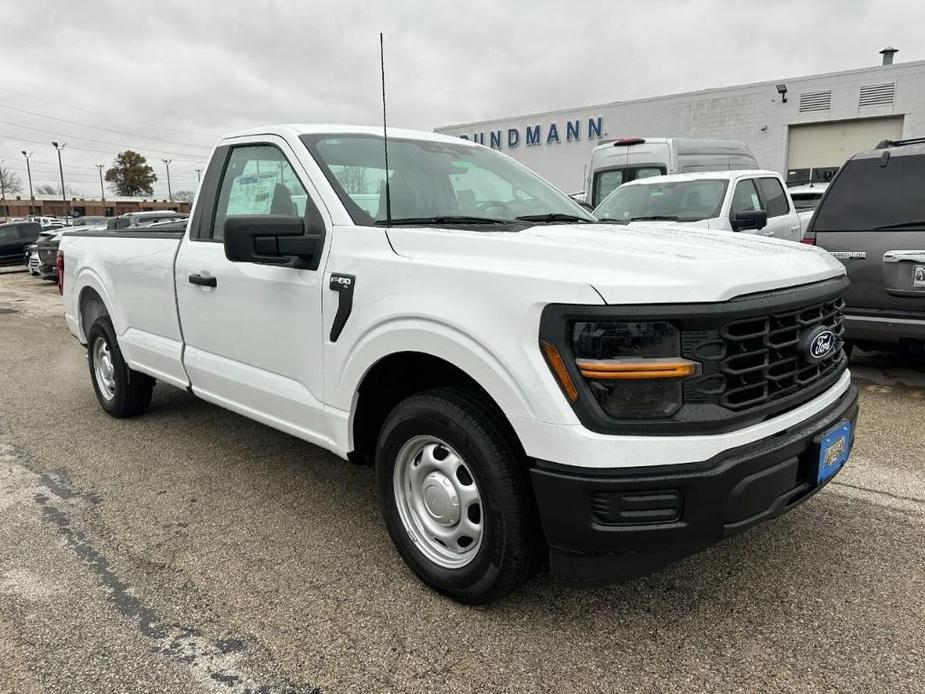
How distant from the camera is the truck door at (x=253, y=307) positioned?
3209mm

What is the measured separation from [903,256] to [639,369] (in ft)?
13.5

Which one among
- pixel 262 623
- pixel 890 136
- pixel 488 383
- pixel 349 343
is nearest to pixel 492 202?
pixel 349 343

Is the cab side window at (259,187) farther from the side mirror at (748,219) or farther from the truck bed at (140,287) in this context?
the side mirror at (748,219)

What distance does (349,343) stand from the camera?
2922 millimetres

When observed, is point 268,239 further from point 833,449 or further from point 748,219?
point 748,219

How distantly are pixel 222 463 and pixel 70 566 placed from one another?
51.4 inches

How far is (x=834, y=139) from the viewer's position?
2291 cm

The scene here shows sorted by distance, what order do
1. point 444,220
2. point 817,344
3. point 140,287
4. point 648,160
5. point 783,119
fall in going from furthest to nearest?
1. point 783,119
2. point 648,160
3. point 140,287
4. point 444,220
5. point 817,344

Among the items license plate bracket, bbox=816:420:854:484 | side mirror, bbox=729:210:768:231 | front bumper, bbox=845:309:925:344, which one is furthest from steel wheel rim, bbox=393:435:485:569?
side mirror, bbox=729:210:768:231

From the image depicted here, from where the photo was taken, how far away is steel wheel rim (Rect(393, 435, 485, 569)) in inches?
104

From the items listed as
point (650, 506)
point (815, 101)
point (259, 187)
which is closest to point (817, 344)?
point (650, 506)

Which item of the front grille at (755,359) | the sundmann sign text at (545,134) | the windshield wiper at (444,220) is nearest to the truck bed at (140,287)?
the windshield wiper at (444,220)

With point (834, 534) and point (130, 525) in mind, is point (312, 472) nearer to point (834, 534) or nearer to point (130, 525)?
point (130, 525)

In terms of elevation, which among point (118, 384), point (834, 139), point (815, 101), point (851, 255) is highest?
point (815, 101)
